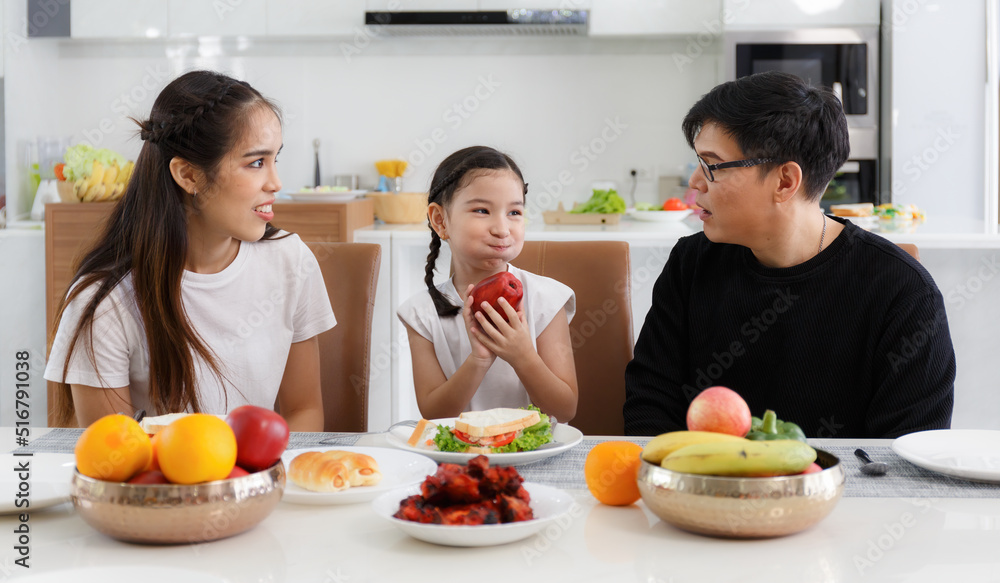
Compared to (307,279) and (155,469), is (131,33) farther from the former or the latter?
(155,469)

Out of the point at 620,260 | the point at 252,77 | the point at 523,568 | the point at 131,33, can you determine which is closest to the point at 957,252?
the point at 620,260

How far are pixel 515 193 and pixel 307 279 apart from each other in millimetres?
417

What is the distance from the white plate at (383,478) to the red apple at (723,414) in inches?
11.5

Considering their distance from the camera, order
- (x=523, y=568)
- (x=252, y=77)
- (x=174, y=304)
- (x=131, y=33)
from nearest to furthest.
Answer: (x=523, y=568), (x=174, y=304), (x=131, y=33), (x=252, y=77)

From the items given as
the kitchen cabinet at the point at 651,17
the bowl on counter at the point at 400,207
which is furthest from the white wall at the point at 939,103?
the bowl on counter at the point at 400,207

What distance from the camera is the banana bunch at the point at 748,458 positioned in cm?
72

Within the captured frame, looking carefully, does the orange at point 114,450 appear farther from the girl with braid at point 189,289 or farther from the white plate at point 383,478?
the girl with braid at point 189,289

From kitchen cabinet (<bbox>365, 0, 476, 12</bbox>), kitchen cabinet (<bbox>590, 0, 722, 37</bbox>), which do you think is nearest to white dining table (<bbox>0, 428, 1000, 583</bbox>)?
kitchen cabinet (<bbox>590, 0, 722, 37</bbox>)

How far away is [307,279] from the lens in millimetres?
1589

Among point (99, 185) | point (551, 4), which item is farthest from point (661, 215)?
point (99, 185)

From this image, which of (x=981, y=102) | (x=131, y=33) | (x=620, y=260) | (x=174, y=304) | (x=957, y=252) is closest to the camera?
(x=174, y=304)

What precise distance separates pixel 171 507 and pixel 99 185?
9.33ft

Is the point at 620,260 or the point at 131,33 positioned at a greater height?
the point at 131,33

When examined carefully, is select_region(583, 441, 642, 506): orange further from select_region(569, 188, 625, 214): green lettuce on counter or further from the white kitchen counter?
select_region(569, 188, 625, 214): green lettuce on counter
